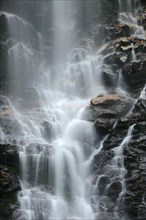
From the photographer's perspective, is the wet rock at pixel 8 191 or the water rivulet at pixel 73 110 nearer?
the wet rock at pixel 8 191

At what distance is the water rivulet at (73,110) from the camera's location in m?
18.3

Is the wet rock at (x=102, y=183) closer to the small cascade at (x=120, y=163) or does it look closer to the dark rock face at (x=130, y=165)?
the dark rock face at (x=130, y=165)

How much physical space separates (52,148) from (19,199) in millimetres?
3267

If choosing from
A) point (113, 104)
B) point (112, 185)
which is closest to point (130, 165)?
point (112, 185)

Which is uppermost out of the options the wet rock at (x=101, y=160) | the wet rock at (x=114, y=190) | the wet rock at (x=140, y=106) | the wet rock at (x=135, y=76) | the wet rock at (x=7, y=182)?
the wet rock at (x=135, y=76)

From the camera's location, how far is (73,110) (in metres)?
24.5

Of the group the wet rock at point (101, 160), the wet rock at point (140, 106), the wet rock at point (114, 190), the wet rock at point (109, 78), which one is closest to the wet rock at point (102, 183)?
the wet rock at point (114, 190)

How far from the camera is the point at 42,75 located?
96.9 feet

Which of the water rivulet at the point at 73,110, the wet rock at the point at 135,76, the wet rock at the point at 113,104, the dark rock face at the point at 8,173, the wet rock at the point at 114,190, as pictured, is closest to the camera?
the dark rock face at the point at 8,173

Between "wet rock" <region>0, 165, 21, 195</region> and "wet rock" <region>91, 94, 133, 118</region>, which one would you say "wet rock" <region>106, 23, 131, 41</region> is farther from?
"wet rock" <region>0, 165, 21, 195</region>

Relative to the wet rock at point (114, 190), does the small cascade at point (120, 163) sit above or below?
above

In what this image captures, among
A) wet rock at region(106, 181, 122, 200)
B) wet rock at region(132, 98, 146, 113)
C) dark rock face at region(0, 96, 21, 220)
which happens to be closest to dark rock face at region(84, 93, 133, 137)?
wet rock at region(132, 98, 146, 113)

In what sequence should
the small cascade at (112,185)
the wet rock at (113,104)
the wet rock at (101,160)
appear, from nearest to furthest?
1. the small cascade at (112,185)
2. the wet rock at (101,160)
3. the wet rock at (113,104)

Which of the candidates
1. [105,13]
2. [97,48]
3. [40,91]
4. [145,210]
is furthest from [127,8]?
[145,210]
